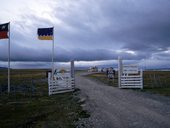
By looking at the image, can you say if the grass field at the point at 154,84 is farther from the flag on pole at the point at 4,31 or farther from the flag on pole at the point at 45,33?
the flag on pole at the point at 4,31

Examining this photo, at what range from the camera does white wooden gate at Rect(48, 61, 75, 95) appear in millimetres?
26603

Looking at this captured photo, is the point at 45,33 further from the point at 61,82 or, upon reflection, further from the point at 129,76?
the point at 129,76

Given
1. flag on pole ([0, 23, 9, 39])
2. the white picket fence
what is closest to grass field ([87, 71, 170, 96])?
the white picket fence

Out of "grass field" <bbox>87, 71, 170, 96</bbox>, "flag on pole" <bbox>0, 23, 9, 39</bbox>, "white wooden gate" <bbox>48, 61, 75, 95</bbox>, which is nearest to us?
"white wooden gate" <bbox>48, 61, 75, 95</bbox>

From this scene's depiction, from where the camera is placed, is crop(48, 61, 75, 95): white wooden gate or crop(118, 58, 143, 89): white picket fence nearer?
crop(48, 61, 75, 95): white wooden gate

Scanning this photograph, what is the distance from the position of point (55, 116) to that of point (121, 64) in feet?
58.3

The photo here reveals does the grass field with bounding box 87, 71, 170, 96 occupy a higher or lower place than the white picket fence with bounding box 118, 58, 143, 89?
lower

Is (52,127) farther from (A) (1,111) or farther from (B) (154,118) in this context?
(A) (1,111)

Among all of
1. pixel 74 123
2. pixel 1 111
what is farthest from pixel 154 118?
pixel 1 111

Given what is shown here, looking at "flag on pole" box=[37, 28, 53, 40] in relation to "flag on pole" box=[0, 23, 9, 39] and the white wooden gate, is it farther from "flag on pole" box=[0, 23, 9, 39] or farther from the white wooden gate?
the white wooden gate

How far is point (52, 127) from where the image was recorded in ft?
39.0

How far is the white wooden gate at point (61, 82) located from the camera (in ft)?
87.3

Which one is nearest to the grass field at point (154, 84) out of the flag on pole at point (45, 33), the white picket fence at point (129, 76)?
the white picket fence at point (129, 76)

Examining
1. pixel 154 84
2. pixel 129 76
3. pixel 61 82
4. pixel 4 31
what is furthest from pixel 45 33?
pixel 154 84
